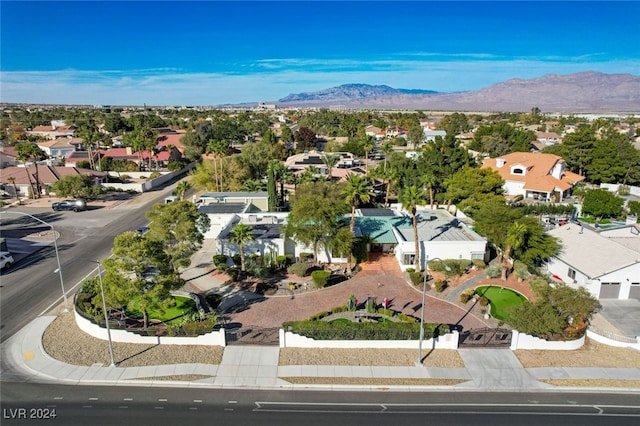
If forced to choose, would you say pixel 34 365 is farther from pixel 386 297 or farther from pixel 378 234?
pixel 378 234

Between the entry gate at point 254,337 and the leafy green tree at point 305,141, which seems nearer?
the entry gate at point 254,337

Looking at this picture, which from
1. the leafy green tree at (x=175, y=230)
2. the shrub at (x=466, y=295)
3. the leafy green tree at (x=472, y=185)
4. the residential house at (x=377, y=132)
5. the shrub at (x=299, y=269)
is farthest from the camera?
the residential house at (x=377, y=132)

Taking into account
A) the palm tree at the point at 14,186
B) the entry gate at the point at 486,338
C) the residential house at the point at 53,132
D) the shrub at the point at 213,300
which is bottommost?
the entry gate at the point at 486,338

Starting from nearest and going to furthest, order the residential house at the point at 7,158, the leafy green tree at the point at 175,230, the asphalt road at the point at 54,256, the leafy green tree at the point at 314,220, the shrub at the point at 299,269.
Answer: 1. the asphalt road at the point at 54,256
2. the leafy green tree at the point at 175,230
3. the leafy green tree at the point at 314,220
4. the shrub at the point at 299,269
5. the residential house at the point at 7,158

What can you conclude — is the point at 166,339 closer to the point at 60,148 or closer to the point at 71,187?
the point at 71,187

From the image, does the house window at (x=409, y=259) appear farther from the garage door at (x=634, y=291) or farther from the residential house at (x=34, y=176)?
the residential house at (x=34, y=176)

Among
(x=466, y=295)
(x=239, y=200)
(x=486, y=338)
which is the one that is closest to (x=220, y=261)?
(x=239, y=200)

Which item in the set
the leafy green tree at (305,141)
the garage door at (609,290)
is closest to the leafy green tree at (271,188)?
the garage door at (609,290)
